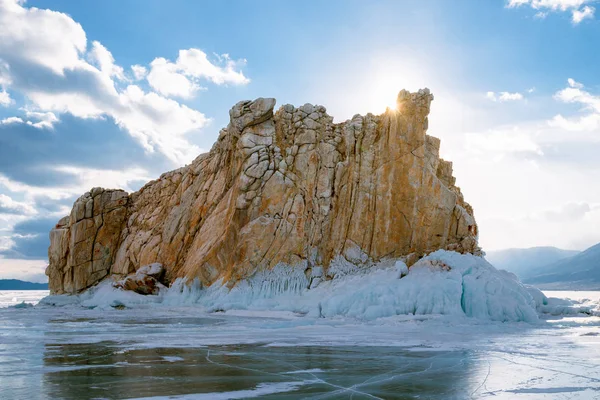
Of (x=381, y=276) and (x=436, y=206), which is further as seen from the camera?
(x=436, y=206)

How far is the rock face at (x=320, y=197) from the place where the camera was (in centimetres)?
2980

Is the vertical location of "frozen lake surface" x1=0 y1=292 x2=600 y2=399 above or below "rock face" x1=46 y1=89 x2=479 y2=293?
below

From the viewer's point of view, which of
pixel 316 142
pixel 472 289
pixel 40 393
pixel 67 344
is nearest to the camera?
pixel 40 393

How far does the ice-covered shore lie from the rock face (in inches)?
34.7

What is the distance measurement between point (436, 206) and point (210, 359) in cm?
2178

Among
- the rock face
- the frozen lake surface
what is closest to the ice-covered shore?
the rock face

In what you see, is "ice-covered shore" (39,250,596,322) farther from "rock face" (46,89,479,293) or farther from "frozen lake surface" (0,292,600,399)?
"frozen lake surface" (0,292,600,399)

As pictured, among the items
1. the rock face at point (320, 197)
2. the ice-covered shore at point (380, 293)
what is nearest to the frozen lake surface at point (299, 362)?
the ice-covered shore at point (380, 293)

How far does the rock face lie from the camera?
97.8 feet

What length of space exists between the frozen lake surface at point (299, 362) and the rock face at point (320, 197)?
1193 centimetres

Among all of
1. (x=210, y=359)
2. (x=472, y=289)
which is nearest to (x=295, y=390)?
(x=210, y=359)

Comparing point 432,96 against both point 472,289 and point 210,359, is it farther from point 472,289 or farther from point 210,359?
point 210,359

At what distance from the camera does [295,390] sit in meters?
7.57

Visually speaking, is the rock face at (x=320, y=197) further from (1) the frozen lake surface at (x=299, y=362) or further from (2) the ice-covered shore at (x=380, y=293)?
(1) the frozen lake surface at (x=299, y=362)
